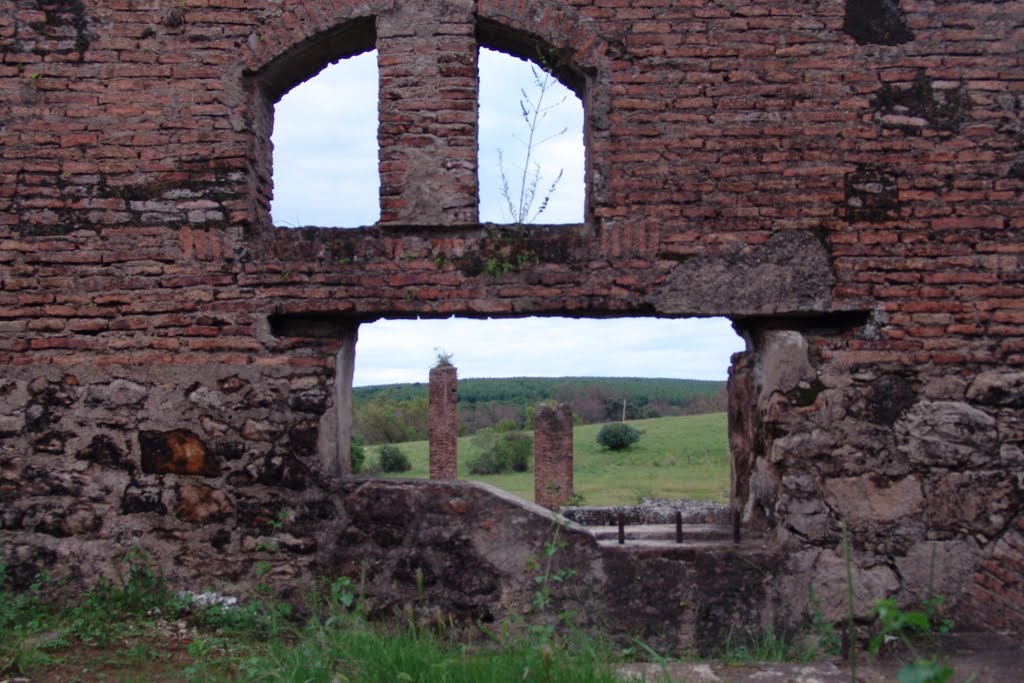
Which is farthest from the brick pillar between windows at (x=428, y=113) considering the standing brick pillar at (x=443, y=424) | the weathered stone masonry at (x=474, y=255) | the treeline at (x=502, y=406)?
the treeline at (x=502, y=406)

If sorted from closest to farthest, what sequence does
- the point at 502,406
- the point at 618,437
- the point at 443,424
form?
the point at 443,424 → the point at 618,437 → the point at 502,406

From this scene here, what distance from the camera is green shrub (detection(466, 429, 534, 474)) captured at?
2931cm

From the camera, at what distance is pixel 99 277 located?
4.59m

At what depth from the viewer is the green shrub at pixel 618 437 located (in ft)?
101

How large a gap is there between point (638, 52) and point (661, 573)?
2.83 meters

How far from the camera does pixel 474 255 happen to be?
15.0ft

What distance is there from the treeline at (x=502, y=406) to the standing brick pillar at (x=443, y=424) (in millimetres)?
3101

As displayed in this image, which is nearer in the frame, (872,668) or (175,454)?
(872,668)

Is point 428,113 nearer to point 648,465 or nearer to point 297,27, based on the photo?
point 297,27

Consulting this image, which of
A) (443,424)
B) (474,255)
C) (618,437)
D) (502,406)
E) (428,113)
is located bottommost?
(502,406)

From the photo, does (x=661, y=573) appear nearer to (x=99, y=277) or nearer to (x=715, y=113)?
(x=715, y=113)

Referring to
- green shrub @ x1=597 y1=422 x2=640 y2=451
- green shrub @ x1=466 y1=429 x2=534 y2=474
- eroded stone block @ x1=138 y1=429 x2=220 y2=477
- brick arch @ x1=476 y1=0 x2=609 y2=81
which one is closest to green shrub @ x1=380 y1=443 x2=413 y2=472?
green shrub @ x1=466 y1=429 x2=534 y2=474

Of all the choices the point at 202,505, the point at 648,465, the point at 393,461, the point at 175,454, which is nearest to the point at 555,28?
the point at 175,454

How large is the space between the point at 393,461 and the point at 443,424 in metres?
11.0
